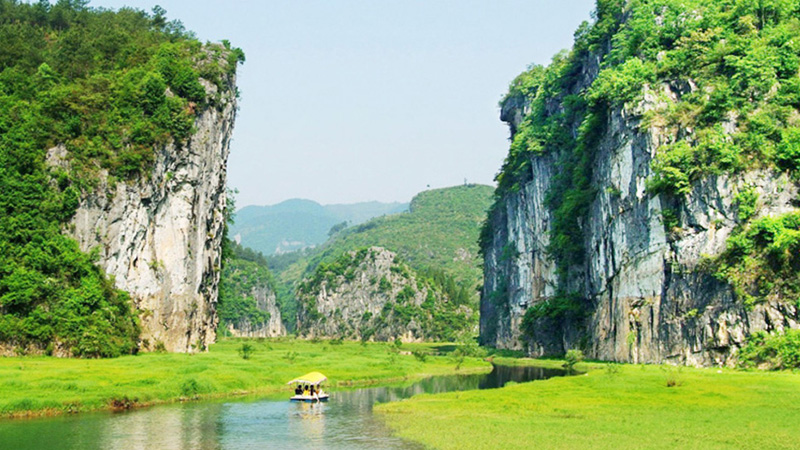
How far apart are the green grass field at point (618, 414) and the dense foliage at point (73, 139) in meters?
31.8

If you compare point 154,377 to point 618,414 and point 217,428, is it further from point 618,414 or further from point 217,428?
point 618,414

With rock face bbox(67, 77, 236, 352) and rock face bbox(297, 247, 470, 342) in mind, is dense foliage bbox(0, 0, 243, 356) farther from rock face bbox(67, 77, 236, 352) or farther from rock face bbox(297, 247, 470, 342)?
rock face bbox(297, 247, 470, 342)

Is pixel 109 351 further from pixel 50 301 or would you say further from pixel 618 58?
pixel 618 58

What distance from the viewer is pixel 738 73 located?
231 feet

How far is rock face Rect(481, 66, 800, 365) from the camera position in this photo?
63094 millimetres

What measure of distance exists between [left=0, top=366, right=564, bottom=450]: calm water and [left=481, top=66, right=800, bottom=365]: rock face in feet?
100

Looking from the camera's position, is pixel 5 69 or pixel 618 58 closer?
pixel 5 69

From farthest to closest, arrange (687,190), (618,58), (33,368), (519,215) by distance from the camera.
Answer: (519,215) < (618,58) < (687,190) < (33,368)

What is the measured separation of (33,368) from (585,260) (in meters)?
62.3

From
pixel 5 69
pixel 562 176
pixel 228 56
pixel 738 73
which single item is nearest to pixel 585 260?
pixel 562 176

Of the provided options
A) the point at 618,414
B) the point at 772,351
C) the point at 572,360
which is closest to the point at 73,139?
the point at 572,360

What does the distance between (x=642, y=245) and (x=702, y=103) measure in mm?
14542

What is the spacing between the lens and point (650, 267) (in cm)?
7275

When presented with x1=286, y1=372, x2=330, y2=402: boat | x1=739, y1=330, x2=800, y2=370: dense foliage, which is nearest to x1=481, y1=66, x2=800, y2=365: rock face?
x1=739, y1=330, x2=800, y2=370: dense foliage
